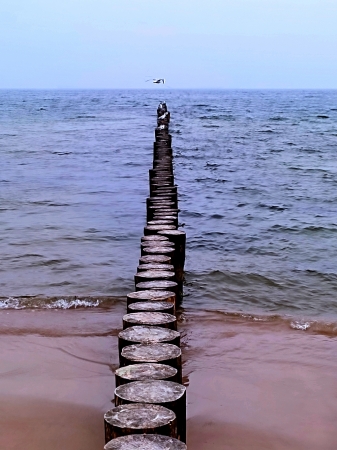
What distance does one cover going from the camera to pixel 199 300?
22.4 ft

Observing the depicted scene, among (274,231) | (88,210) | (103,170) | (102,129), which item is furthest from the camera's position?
(102,129)

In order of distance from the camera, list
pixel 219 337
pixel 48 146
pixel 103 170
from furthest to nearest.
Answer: pixel 48 146, pixel 103 170, pixel 219 337

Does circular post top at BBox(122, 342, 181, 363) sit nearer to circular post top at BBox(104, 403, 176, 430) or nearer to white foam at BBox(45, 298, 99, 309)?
circular post top at BBox(104, 403, 176, 430)

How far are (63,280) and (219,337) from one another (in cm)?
248

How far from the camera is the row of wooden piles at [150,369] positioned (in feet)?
9.62

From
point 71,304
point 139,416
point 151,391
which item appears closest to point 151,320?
point 151,391

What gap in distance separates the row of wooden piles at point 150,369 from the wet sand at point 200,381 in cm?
64

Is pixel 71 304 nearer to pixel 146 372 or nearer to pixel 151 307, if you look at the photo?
pixel 151 307

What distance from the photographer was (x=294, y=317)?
6336 millimetres

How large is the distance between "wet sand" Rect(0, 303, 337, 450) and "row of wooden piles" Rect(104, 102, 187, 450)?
2.09 feet

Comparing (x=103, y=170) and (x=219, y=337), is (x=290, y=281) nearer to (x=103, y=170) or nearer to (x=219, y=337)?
(x=219, y=337)

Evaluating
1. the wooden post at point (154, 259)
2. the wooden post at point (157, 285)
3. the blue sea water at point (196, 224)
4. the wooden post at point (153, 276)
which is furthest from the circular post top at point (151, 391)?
the blue sea water at point (196, 224)

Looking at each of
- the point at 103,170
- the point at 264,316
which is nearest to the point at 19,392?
the point at 264,316

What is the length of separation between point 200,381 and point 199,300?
213cm
